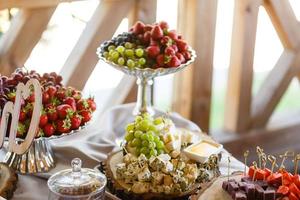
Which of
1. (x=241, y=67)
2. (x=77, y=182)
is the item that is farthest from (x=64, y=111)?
(x=241, y=67)

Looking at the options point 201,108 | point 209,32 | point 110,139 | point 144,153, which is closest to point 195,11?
point 209,32

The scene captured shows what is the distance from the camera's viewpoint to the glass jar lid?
4.40ft

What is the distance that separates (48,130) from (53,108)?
0.06 m

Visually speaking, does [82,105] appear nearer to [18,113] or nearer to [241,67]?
[18,113]

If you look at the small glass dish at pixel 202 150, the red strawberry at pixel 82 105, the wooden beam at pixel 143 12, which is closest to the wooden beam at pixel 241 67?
the wooden beam at pixel 143 12

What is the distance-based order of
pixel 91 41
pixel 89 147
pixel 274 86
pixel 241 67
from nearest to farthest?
pixel 89 147, pixel 91 41, pixel 241 67, pixel 274 86

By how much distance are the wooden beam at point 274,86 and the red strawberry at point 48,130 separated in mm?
1616

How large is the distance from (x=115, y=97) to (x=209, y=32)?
0.51 meters

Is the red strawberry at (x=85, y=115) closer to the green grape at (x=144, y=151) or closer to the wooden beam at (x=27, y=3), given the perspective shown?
the green grape at (x=144, y=151)

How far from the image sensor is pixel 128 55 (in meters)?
1.82

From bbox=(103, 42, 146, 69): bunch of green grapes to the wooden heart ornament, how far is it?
1.32 ft

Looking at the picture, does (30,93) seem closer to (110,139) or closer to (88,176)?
(88,176)

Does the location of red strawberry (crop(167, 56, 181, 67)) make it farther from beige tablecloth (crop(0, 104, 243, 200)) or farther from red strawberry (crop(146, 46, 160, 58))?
beige tablecloth (crop(0, 104, 243, 200))

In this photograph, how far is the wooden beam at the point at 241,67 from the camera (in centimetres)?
270
